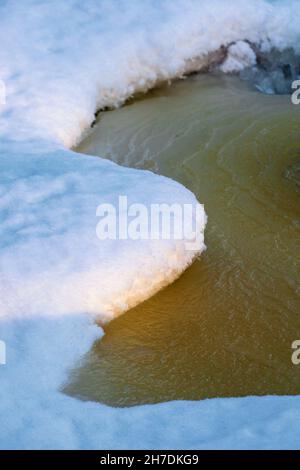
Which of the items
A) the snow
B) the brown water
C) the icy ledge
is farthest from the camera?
the icy ledge

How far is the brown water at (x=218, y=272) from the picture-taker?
2.71 meters

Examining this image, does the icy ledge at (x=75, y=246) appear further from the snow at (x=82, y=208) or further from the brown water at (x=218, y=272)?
the brown water at (x=218, y=272)

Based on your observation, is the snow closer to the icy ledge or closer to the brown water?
the icy ledge

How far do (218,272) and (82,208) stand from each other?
0.80 m

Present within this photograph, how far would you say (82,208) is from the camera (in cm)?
356

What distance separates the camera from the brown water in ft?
8.88

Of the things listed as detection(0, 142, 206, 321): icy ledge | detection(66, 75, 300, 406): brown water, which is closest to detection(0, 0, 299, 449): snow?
detection(0, 142, 206, 321): icy ledge

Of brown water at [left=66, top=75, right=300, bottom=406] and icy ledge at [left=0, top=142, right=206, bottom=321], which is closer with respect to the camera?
brown water at [left=66, top=75, right=300, bottom=406]

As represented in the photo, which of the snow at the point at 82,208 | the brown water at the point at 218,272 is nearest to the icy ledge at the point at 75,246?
the snow at the point at 82,208

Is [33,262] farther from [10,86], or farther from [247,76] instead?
[247,76]

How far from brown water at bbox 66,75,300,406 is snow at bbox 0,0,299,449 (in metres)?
0.15

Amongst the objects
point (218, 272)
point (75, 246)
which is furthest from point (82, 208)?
point (218, 272)

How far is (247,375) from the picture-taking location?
8.96 ft

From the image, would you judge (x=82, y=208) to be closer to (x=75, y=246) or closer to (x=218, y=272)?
(x=75, y=246)
